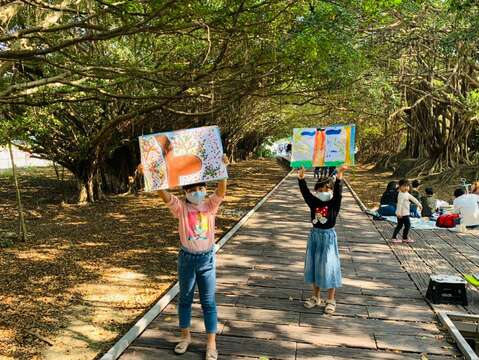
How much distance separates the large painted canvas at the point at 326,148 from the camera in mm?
5301

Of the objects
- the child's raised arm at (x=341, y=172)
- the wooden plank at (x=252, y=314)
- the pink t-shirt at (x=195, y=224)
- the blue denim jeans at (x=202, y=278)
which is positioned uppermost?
the child's raised arm at (x=341, y=172)

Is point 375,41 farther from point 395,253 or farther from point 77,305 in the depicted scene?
point 77,305

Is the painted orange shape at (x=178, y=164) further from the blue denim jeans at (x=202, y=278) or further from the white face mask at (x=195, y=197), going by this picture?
the blue denim jeans at (x=202, y=278)

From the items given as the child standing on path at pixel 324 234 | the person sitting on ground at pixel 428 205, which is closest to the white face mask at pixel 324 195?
the child standing on path at pixel 324 234

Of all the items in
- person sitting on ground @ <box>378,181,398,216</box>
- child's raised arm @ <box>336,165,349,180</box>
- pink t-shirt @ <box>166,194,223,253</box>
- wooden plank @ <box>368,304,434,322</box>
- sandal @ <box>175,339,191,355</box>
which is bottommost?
wooden plank @ <box>368,304,434,322</box>

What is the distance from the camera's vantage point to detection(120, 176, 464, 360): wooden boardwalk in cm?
459

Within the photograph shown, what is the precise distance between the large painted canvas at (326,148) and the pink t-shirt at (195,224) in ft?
4.89

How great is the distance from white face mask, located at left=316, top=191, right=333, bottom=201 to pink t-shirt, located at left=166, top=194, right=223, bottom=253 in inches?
61.9

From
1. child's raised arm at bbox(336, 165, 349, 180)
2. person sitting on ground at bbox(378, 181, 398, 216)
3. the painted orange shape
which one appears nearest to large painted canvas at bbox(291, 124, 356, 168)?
child's raised arm at bbox(336, 165, 349, 180)

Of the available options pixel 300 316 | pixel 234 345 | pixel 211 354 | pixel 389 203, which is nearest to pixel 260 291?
pixel 300 316

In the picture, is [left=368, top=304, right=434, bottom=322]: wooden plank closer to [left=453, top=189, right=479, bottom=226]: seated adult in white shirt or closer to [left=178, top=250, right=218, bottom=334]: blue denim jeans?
[left=178, top=250, right=218, bottom=334]: blue denim jeans

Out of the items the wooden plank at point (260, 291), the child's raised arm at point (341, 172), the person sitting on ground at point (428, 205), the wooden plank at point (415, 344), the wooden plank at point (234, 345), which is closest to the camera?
the wooden plank at point (234, 345)

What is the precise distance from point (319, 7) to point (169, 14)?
12.4ft

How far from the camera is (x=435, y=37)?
13.8 m
